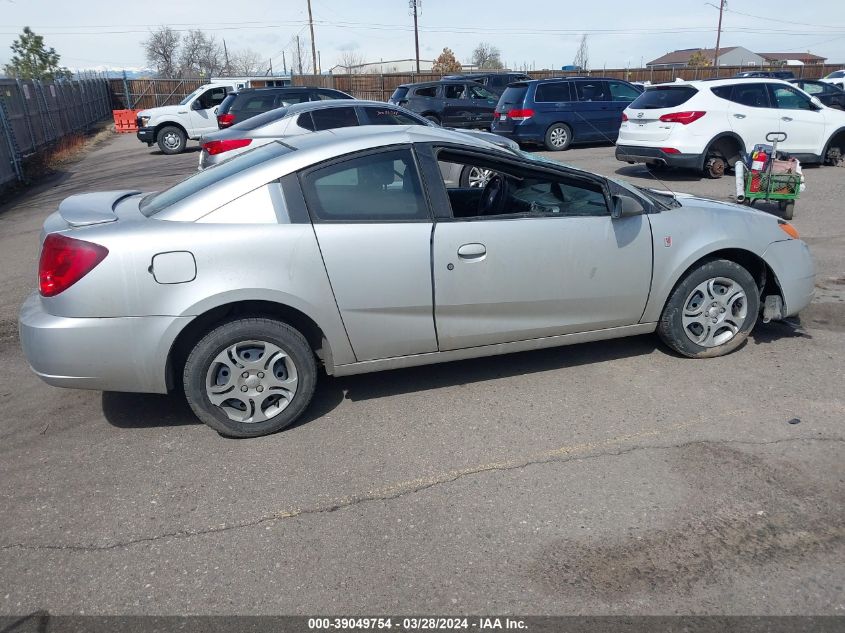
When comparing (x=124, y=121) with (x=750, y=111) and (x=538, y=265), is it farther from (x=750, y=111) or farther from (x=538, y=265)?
(x=538, y=265)

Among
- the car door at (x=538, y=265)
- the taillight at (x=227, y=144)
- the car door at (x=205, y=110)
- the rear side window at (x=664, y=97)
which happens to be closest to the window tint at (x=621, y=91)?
the rear side window at (x=664, y=97)

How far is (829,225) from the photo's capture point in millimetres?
8797

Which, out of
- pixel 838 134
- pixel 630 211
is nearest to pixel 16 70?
pixel 838 134

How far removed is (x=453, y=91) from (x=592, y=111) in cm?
504

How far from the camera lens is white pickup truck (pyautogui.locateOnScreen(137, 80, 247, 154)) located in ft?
64.4

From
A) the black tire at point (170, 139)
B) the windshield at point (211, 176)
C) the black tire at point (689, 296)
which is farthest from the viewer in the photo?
the black tire at point (170, 139)

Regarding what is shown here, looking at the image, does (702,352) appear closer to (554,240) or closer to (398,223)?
(554,240)

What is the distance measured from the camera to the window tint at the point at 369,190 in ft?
12.5

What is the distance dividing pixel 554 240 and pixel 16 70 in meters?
37.7

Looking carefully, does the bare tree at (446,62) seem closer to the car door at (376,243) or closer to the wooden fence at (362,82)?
the wooden fence at (362,82)

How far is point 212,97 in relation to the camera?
68.2ft

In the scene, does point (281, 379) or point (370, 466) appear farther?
point (281, 379)

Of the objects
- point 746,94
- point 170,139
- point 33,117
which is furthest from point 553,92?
point 33,117

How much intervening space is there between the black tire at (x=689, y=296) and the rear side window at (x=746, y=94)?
8.46 meters
